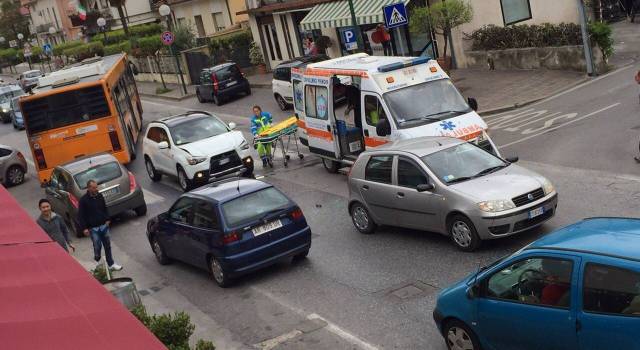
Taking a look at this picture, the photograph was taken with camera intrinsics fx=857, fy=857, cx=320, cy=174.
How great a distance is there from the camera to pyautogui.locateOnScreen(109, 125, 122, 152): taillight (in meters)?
Result: 25.5

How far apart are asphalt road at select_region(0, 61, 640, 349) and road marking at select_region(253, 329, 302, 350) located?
18cm

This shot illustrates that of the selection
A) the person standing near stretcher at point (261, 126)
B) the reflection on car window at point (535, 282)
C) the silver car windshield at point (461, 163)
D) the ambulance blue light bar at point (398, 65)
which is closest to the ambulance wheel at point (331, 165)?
the person standing near stretcher at point (261, 126)

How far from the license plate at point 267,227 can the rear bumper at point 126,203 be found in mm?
7379

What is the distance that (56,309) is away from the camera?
19.8 feet

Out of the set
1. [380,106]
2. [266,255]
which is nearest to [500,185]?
[266,255]

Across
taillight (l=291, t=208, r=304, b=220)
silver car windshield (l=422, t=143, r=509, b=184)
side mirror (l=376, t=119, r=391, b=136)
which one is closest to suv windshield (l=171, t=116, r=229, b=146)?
side mirror (l=376, t=119, r=391, b=136)

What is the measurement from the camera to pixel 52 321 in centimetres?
575

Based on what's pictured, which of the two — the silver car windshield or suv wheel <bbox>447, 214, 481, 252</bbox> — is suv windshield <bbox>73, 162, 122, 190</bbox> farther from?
suv wheel <bbox>447, 214, 481, 252</bbox>

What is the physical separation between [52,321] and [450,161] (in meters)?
8.88

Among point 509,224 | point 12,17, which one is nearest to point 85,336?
point 509,224

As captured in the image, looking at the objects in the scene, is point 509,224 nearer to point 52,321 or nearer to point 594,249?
point 594,249

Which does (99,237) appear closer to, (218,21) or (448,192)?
(448,192)

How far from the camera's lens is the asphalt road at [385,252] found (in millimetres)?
11281

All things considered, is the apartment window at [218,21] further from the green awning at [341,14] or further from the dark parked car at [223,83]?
the dark parked car at [223,83]
